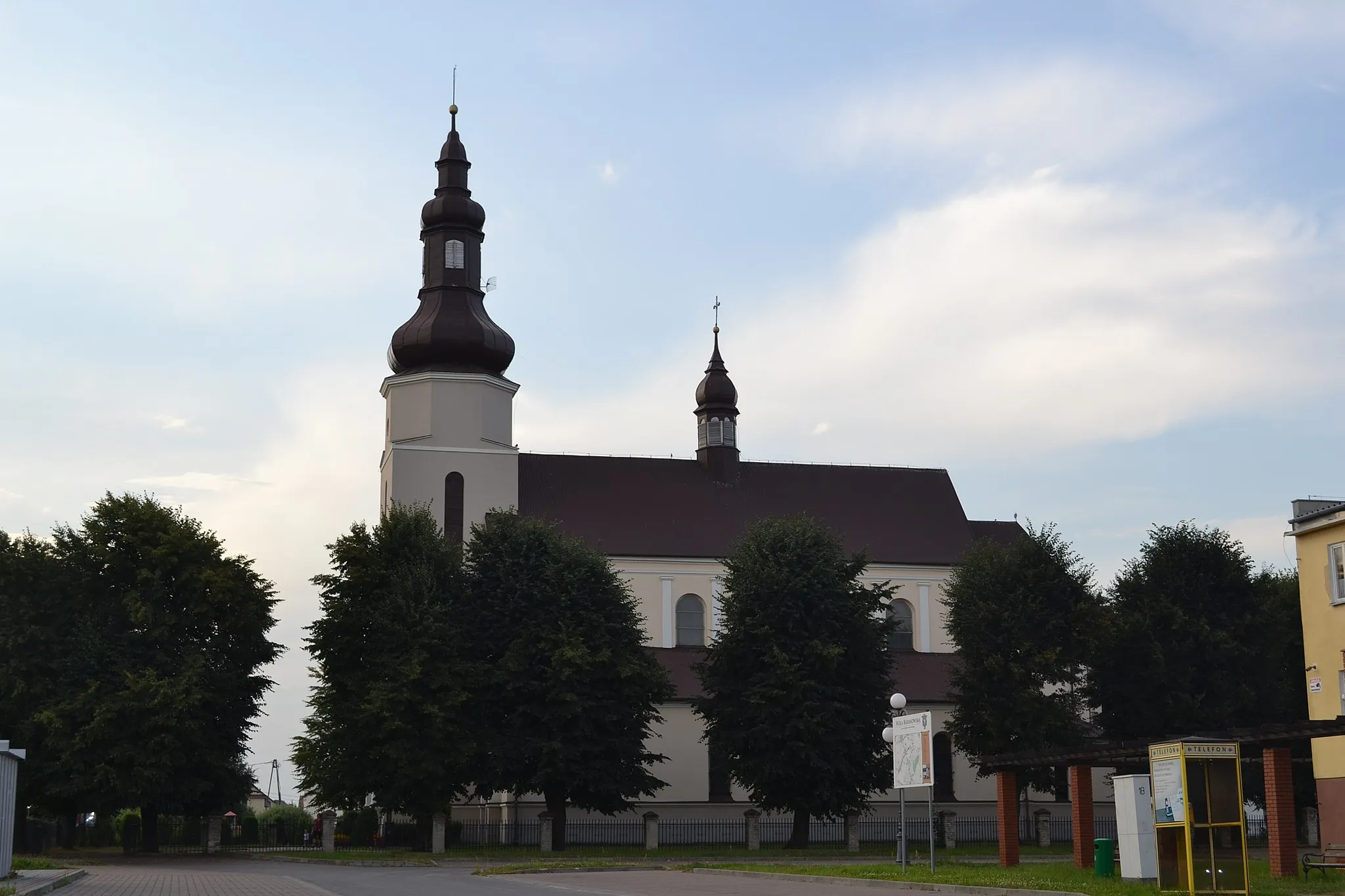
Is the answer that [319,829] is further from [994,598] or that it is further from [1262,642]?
[1262,642]

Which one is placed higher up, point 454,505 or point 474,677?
point 454,505

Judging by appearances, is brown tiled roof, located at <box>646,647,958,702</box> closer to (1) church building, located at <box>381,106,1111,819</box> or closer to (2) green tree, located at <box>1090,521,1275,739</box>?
(1) church building, located at <box>381,106,1111,819</box>

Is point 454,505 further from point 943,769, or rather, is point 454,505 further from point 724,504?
point 943,769

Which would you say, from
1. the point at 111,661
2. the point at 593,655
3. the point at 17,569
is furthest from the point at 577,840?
the point at 17,569

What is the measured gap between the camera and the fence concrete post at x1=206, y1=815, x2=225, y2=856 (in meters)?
48.6

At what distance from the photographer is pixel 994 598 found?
53.8 metres

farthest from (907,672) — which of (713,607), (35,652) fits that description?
(35,652)

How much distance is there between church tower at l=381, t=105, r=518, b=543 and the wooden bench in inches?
1416

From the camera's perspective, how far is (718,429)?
66.0 metres

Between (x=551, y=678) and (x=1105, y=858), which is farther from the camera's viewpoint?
(x=551, y=678)

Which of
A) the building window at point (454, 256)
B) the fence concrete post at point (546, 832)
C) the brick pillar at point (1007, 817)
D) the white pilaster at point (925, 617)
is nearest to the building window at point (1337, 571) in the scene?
the brick pillar at point (1007, 817)

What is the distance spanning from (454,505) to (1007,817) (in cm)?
2923

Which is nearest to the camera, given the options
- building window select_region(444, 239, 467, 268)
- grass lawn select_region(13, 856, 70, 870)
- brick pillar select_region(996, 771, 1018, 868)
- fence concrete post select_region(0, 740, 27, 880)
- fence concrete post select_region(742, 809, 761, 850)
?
fence concrete post select_region(0, 740, 27, 880)

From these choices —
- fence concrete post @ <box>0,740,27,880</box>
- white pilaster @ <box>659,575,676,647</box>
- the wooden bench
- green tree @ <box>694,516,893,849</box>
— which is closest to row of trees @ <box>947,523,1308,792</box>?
green tree @ <box>694,516,893,849</box>
